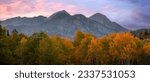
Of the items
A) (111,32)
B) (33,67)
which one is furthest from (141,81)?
(111,32)

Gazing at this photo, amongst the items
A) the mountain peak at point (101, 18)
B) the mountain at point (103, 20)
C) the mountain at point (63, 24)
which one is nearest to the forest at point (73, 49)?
the mountain at point (63, 24)

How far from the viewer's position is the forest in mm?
15617

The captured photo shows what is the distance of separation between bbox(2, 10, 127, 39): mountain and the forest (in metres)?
0.34

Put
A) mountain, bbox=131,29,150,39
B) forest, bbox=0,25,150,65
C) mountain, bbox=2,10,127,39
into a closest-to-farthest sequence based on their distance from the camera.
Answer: forest, bbox=0,25,150,65 → mountain, bbox=2,10,127,39 → mountain, bbox=131,29,150,39

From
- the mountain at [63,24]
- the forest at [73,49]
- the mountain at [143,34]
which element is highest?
the mountain at [63,24]

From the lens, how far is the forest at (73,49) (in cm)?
1562

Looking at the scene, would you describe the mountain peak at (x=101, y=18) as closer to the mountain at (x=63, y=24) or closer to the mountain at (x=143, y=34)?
the mountain at (x=63, y=24)

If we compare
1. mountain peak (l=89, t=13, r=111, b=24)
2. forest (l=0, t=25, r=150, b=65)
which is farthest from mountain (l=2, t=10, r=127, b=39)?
forest (l=0, t=25, r=150, b=65)

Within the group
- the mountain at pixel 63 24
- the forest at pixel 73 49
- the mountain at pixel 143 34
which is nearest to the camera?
the forest at pixel 73 49

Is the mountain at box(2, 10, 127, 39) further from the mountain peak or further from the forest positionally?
the forest

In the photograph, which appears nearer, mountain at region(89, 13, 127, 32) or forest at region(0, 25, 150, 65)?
forest at region(0, 25, 150, 65)

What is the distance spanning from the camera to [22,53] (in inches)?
614

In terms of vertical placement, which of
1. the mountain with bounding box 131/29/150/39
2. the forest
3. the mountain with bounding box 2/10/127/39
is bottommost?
the forest

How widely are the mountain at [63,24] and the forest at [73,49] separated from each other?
340mm
